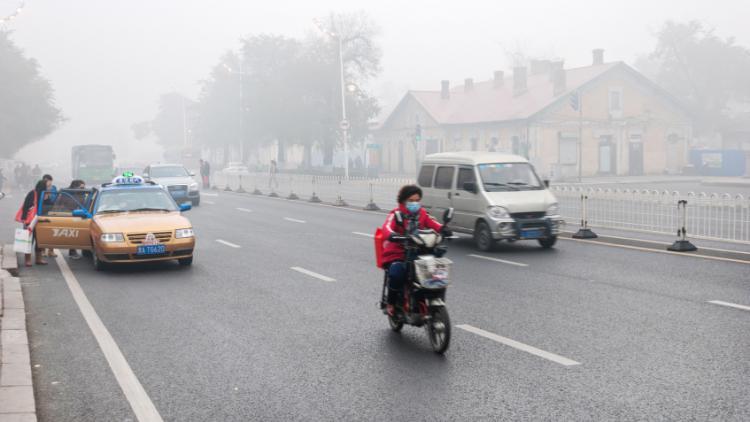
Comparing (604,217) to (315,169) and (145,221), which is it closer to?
(145,221)

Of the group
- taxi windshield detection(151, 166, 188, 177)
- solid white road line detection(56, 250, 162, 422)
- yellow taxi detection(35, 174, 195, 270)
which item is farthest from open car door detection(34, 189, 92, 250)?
taxi windshield detection(151, 166, 188, 177)

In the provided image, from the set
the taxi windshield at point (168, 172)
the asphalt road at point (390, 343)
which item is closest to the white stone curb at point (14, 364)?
the asphalt road at point (390, 343)

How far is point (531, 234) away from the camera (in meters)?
15.7

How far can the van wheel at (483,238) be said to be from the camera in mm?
15805

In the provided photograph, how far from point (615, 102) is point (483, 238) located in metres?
49.1

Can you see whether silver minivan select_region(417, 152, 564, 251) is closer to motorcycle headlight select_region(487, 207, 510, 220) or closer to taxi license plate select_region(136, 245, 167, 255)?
motorcycle headlight select_region(487, 207, 510, 220)

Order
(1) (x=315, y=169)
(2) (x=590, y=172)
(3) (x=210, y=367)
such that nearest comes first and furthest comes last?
(3) (x=210, y=367)
(2) (x=590, y=172)
(1) (x=315, y=169)

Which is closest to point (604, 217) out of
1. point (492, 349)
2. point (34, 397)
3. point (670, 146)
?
point (492, 349)

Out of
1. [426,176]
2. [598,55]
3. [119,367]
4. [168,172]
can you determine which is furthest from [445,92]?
[119,367]

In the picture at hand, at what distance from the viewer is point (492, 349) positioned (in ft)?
25.5

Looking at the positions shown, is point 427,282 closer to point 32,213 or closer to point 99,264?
point 99,264

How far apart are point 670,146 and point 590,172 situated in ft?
26.6

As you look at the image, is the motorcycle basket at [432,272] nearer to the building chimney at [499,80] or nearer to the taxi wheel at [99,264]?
the taxi wheel at [99,264]

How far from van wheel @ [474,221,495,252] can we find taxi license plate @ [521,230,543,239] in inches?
22.9
